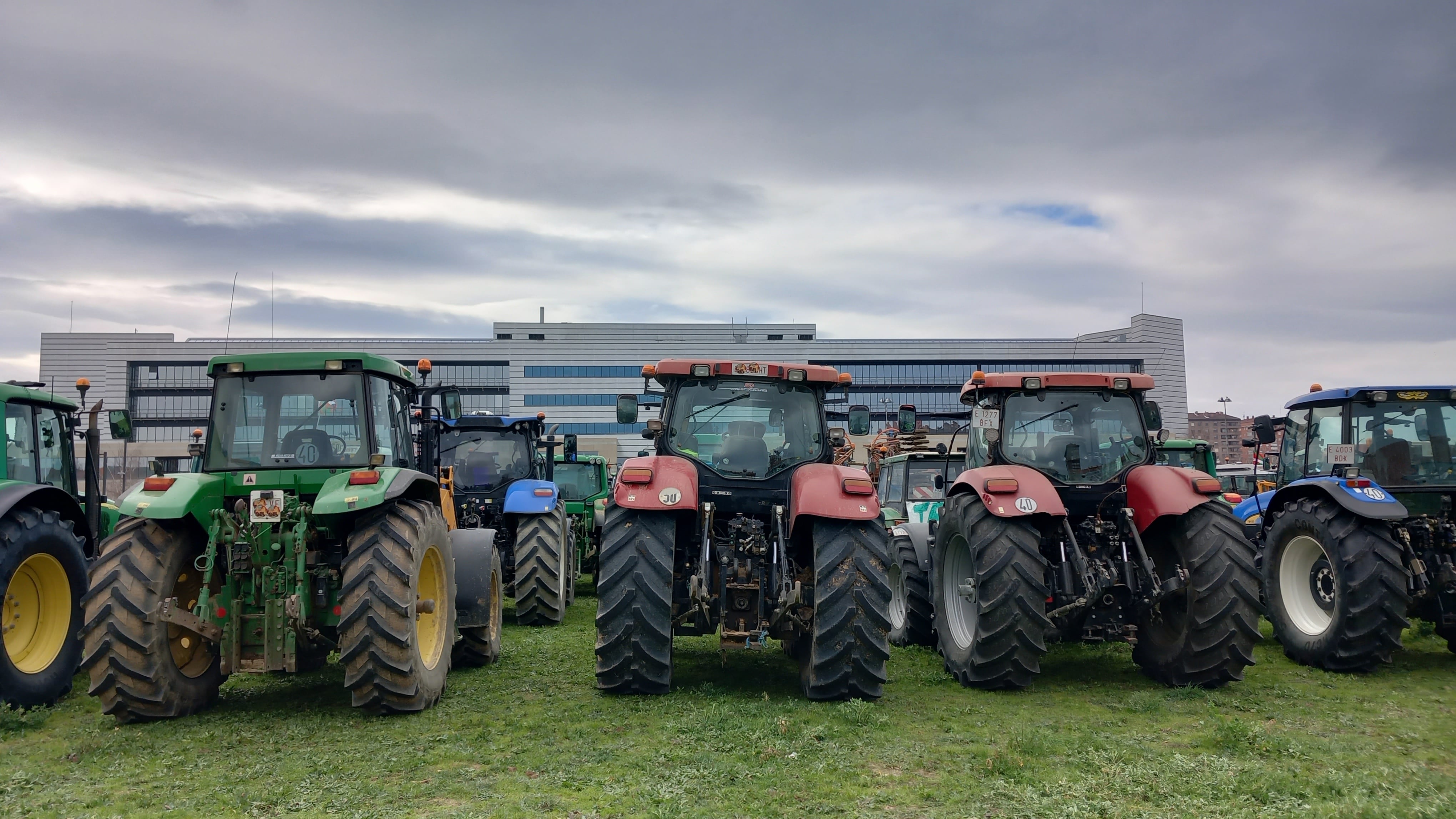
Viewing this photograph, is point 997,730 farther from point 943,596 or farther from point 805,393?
point 805,393

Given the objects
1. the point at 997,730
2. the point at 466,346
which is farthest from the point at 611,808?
the point at 466,346

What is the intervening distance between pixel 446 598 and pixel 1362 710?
6.81 meters

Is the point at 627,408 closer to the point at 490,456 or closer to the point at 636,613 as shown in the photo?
the point at 636,613

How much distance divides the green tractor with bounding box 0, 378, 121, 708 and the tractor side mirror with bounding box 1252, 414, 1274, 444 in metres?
10.5

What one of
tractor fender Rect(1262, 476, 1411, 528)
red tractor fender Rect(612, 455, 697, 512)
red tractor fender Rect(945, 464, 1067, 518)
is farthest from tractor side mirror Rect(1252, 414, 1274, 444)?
red tractor fender Rect(612, 455, 697, 512)

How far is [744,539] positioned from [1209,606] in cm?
355

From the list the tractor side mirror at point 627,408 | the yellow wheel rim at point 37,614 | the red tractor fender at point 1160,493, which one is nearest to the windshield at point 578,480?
the tractor side mirror at point 627,408

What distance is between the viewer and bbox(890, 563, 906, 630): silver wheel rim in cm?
1053

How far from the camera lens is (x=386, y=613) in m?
6.74

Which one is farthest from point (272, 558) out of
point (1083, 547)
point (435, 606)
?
point (1083, 547)

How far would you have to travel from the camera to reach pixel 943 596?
8.94 metres

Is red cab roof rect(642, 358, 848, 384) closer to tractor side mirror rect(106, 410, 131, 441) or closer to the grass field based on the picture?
the grass field

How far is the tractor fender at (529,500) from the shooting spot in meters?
12.3

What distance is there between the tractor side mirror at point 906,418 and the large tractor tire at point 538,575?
474 cm
